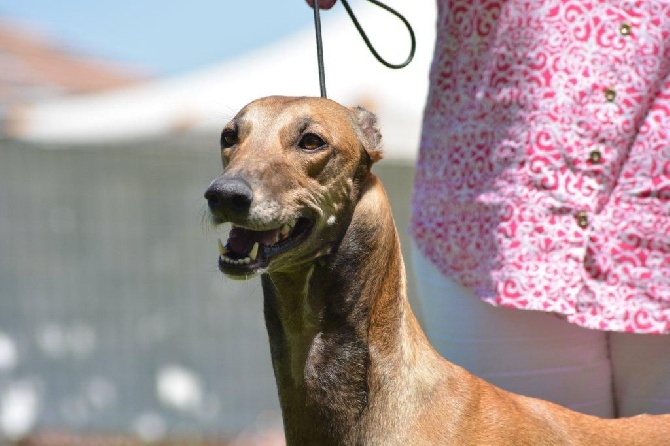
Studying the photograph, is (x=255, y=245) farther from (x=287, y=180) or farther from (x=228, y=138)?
(x=228, y=138)

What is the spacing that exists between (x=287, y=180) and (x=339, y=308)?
1.17ft

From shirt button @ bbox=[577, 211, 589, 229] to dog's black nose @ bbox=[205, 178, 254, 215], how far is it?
3.22 feet

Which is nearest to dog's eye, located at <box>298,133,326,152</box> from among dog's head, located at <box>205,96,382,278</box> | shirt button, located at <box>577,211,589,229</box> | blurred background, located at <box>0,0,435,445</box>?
dog's head, located at <box>205,96,382,278</box>

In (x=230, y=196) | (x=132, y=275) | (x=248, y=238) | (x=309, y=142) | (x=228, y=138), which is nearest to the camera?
(x=230, y=196)

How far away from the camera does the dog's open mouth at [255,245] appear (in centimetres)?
248

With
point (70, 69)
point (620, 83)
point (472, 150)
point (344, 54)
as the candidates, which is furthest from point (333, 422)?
point (70, 69)

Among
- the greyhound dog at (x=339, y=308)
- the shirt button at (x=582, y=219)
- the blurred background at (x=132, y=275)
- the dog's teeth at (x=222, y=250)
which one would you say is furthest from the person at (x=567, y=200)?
the blurred background at (x=132, y=275)

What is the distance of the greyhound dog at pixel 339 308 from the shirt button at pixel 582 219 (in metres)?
0.52

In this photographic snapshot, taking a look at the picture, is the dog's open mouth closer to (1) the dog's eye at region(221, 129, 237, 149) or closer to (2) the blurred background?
(1) the dog's eye at region(221, 129, 237, 149)

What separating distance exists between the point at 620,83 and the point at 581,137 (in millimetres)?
183

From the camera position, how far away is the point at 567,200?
2900 millimetres

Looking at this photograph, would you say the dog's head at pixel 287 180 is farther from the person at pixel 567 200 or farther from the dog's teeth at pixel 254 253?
the person at pixel 567 200

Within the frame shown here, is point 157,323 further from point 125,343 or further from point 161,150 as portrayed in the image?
point 161,150

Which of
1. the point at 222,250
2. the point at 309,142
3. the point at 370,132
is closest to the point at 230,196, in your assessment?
the point at 222,250
